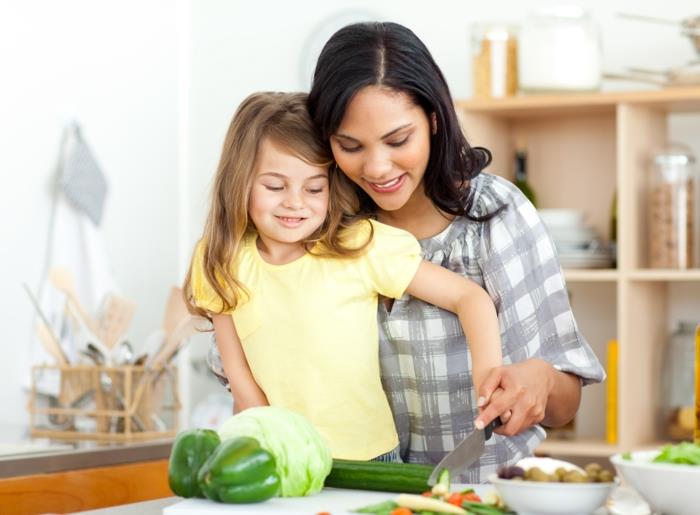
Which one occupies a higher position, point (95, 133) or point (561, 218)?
point (95, 133)

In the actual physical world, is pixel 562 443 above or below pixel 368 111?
below

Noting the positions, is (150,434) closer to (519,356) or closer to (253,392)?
(253,392)

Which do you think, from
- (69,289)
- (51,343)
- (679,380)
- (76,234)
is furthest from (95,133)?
(679,380)

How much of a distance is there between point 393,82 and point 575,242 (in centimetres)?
172

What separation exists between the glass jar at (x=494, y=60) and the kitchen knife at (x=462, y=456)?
2.01 metres

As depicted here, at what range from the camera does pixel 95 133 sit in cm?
340

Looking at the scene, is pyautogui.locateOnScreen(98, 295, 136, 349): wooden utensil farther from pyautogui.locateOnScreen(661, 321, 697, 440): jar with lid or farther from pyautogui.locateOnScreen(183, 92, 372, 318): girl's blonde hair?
pyautogui.locateOnScreen(661, 321, 697, 440): jar with lid

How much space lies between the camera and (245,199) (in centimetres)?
167

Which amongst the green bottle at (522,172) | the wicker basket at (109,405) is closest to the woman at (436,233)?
the wicker basket at (109,405)

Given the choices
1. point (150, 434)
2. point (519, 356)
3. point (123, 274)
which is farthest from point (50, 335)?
point (519, 356)

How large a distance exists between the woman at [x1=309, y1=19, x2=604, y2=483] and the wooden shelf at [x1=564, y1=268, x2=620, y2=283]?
1.32 meters

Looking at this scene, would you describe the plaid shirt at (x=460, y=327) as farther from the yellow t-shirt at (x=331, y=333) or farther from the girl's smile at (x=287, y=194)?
the girl's smile at (x=287, y=194)

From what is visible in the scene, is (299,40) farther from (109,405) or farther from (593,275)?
(109,405)

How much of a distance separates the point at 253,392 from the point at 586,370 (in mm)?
478
